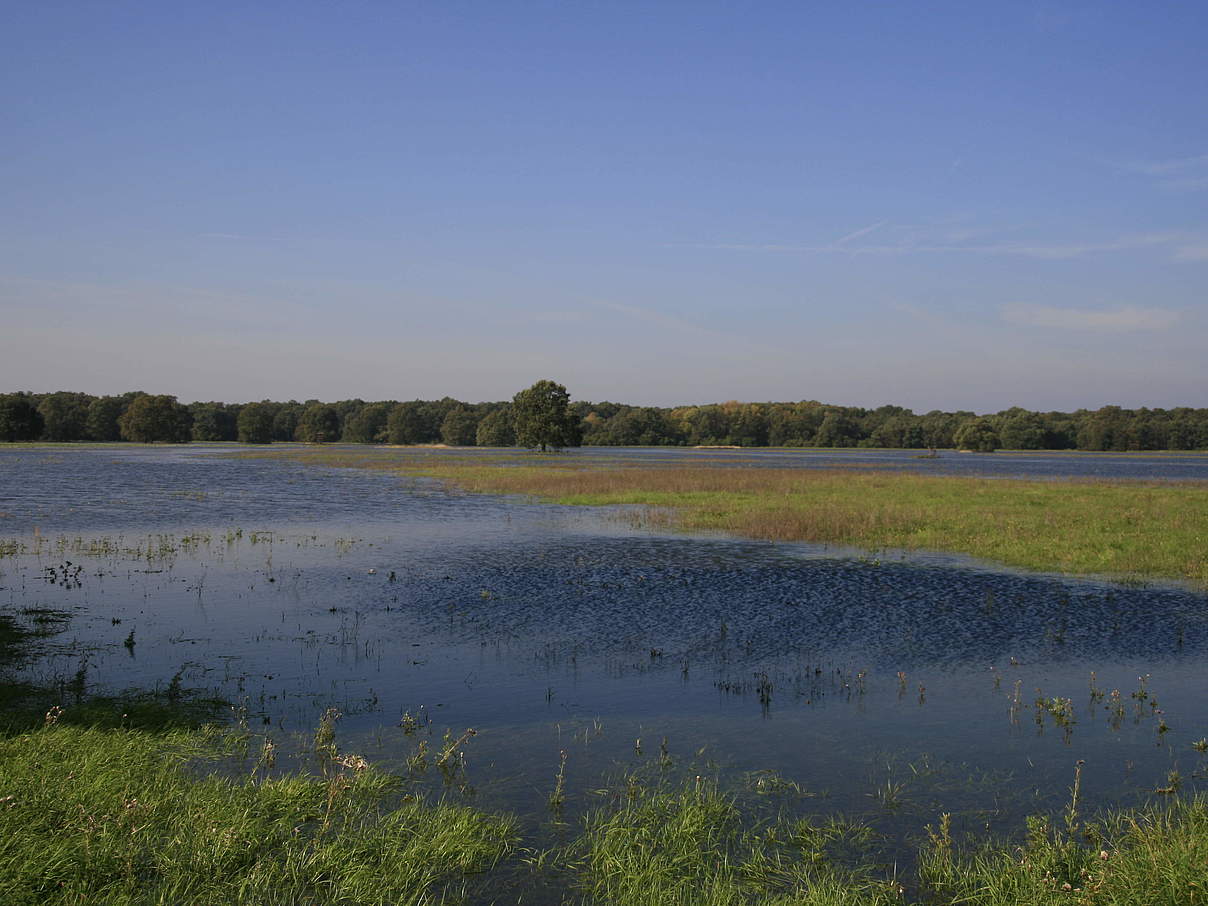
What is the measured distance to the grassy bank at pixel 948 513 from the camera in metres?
30.2

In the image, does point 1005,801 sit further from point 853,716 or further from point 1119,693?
point 1119,693

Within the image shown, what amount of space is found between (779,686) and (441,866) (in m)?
8.47

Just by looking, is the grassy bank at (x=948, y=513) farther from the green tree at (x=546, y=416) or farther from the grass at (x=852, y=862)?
the green tree at (x=546, y=416)

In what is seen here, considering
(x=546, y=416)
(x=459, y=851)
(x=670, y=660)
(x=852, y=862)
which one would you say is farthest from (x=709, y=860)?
(x=546, y=416)

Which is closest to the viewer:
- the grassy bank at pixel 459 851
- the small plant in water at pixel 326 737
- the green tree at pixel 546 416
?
the grassy bank at pixel 459 851

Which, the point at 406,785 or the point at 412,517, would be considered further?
the point at 412,517

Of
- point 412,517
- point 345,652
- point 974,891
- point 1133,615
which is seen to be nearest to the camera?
point 974,891

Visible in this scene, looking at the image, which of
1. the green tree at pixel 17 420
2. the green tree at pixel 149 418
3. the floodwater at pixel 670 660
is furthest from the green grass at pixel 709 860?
the green tree at pixel 149 418

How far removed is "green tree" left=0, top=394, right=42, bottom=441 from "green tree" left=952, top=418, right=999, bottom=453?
8128 inches

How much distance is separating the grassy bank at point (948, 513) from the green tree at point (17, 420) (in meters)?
146

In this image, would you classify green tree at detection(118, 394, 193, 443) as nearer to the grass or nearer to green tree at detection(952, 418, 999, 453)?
green tree at detection(952, 418, 999, 453)

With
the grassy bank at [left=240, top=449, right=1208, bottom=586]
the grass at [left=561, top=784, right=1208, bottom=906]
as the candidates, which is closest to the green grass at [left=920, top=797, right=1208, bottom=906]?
the grass at [left=561, top=784, right=1208, bottom=906]

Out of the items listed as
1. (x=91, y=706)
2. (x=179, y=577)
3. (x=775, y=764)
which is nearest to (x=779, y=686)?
(x=775, y=764)

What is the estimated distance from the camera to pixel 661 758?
37.8ft
